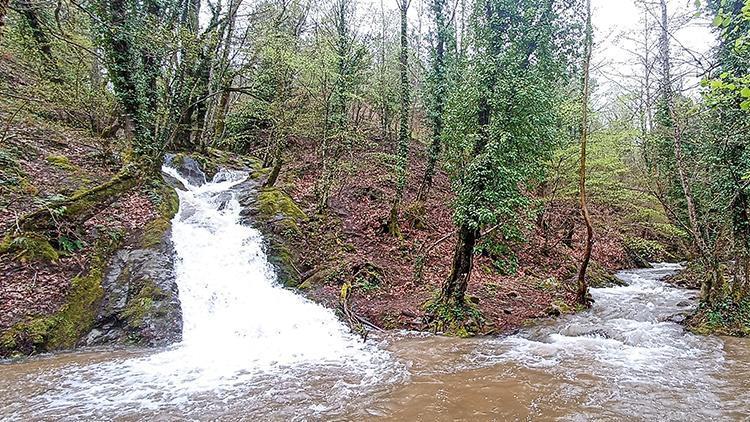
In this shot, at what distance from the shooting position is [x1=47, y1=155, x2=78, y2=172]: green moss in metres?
12.5

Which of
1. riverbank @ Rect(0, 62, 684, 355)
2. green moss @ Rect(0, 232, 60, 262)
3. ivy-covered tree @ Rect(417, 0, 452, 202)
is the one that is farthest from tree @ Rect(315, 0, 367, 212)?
green moss @ Rect(0, 232, 60, 262)

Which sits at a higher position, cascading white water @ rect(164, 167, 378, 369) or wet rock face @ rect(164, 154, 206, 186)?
wet rock face @ rect(164, 154, 206, 186)

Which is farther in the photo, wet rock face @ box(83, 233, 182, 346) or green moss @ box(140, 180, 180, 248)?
green moss @ box(140, 180, 180, 248)

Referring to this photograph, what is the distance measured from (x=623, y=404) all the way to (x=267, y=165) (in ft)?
59.8

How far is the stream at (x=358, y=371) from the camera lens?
5.69 metres

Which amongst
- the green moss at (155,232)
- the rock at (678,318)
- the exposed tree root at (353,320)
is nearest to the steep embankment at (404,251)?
the exposed tree root at (353,320)

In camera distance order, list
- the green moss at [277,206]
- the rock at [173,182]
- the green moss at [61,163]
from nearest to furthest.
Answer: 1. the green moss at [61,163]
2. the green moss at [277,206]
3. the rock at [173,182]

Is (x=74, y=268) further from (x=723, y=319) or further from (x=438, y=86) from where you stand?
(x=723, y=319)

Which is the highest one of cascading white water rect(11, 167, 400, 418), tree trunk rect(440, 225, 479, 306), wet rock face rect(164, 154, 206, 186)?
wet rock face rect(164, 154, 206, 186)

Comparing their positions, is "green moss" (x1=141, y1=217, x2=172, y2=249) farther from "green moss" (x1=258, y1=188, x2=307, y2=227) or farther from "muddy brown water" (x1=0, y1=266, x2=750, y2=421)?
"muddy brown water" (x1=0, y1=266, x2=750, y2=421)

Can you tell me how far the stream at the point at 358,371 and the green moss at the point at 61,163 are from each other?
433 cm

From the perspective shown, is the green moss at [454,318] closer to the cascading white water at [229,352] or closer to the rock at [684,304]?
the cascading white water at [229,352]

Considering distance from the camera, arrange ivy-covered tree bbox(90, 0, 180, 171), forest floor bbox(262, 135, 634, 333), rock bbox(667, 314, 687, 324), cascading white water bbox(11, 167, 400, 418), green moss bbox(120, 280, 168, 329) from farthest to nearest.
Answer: ivy-covered tree bbox(90, 0, 180, 171)
forest floor bbox(262, 135, 634, 333)
rock bbox(667, 314, 687, 324)
green moss bbox(120, 280, 168, 329)
cascading white water bbox(11, 167, 400, 418)

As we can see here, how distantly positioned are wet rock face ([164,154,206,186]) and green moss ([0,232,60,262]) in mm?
8086
